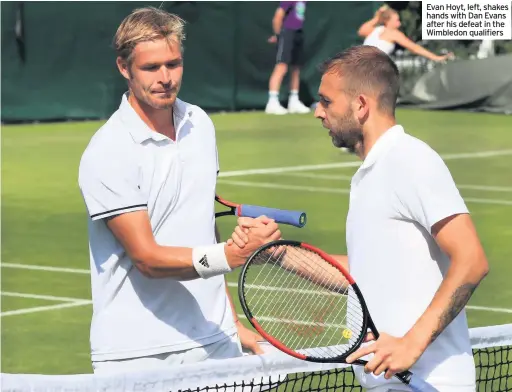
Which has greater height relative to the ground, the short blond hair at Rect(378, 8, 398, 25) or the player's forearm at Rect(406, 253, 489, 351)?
the player's forearm at Rect(406, 253, 489, 351)

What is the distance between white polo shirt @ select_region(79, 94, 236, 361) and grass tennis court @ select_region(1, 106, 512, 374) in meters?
3.13

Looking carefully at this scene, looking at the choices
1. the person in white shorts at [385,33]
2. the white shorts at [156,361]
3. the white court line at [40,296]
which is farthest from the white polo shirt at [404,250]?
the person in white shorts at [385,33]

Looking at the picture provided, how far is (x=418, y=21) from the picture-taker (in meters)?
28.1

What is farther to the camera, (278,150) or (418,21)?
(418,21)

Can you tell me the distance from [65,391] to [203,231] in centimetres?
84

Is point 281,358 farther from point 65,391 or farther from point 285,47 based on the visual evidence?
point 285,47

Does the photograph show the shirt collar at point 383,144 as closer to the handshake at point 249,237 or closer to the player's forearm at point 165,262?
the handshake at point 249,237

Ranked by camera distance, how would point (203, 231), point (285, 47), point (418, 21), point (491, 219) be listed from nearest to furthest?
point (203, 231)
point (491, 219)
point (285, 47)
point (418, 21)

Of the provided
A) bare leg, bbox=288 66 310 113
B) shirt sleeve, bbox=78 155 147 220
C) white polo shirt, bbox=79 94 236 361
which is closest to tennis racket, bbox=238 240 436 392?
white polo shirt, bbox=79 94 236 361

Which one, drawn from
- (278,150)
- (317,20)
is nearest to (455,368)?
(278,150)

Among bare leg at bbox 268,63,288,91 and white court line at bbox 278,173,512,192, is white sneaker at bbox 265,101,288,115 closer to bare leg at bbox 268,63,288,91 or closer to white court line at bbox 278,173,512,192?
bare leg at bbox 268,63,288,91

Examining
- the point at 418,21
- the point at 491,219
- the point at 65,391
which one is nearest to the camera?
the point at 65,391

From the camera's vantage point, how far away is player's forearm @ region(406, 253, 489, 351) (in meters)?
4.20

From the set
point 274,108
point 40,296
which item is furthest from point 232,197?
point 274,108
